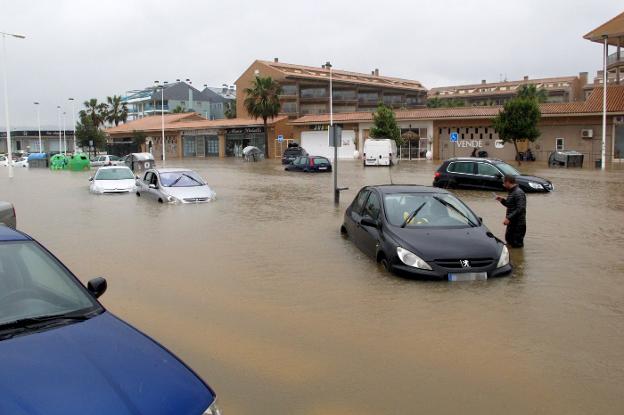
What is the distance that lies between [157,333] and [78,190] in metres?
21.6

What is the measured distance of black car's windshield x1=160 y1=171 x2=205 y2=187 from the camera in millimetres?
19625

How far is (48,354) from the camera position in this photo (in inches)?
131

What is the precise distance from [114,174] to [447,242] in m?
18.4

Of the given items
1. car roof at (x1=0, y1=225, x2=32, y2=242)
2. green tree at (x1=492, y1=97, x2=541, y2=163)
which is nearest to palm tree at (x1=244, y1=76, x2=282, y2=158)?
green tree at (x1=492, y1=97, x2=541, y2=163)

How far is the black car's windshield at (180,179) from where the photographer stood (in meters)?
19.6

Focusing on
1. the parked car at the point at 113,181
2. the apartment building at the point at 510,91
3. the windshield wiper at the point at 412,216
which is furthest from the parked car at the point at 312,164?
the apartment building at the point at 510,91

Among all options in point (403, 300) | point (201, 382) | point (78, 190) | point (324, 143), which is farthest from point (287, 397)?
point (324, 143)

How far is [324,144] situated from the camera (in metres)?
62.8

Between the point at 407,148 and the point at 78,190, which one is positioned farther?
the point at 407,148

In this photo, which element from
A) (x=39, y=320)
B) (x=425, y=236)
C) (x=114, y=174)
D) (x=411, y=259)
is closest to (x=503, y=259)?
(x=425, y=236)

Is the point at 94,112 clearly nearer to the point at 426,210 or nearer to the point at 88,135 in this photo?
the point at 88,135

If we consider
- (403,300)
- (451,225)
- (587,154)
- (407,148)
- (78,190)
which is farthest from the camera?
(407,148)

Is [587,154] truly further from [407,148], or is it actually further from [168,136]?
[168,136]

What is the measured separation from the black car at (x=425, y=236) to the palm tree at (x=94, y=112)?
266 feet
